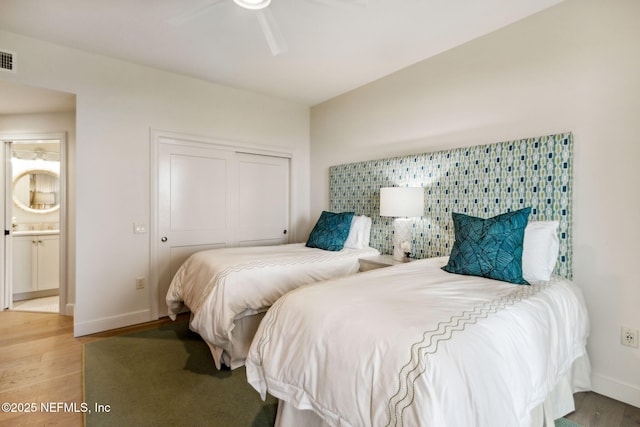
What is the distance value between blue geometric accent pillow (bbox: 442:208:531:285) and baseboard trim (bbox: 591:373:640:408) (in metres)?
0.92

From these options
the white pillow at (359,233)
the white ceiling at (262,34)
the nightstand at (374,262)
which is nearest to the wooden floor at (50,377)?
the nightstand at (374,262)

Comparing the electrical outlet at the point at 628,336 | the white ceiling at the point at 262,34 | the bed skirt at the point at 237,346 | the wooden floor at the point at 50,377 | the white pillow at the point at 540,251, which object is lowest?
the wooden floor at the point at 50,377

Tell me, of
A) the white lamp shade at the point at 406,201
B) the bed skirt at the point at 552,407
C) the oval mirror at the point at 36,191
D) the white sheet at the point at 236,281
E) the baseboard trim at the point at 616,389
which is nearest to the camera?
the bed skirt at the point at 552,407

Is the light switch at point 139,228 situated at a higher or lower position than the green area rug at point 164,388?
higher

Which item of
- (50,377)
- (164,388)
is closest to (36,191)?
(50,377)

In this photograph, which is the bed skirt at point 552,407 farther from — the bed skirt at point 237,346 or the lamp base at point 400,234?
the lamp base at point 400,234

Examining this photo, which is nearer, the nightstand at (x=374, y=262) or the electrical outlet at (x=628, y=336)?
the electrical outlet at (x=628, y=336)

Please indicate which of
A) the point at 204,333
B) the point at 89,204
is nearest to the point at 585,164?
the point at 204,333

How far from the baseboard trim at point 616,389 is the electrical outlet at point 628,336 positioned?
0.25 meters

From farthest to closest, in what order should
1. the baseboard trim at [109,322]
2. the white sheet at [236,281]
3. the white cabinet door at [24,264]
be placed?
the white cabinet door at [24,264], the baseboard trim at [109,322], the white sheet at [236,281]

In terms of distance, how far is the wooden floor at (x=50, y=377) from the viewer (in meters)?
1.79

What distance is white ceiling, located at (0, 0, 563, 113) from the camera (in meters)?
2.22

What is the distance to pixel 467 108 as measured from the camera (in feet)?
8.91

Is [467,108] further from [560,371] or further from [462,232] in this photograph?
[560,371]
